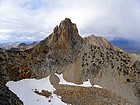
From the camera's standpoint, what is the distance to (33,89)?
45062 mm

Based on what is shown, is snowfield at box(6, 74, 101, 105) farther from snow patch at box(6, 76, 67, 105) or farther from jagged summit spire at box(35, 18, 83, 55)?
jagged summit spire at box(35, 18, 83, 55)

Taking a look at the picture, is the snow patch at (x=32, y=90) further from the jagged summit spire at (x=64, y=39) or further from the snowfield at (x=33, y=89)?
the jagged summit spire at (x=64, y=39)

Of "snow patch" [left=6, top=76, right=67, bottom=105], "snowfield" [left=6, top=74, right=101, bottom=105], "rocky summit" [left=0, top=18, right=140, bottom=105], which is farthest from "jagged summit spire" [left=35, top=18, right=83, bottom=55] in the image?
"snow patch" [left=6, top=76, right=67, bottom=105]

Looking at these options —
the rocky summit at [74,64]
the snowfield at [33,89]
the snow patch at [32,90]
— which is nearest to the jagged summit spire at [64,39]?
the rocky summit at [74,64]

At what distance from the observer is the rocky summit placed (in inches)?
1965

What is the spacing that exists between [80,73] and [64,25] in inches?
473

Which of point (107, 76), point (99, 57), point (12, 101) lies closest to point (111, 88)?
point (107, 76)

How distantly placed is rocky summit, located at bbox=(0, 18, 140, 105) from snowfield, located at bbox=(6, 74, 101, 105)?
3.93 ft

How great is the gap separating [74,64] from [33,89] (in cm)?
1185

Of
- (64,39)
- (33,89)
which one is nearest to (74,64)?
(64,39)

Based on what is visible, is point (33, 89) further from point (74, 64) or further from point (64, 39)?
point (64, 39)

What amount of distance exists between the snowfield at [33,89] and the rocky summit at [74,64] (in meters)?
1.20

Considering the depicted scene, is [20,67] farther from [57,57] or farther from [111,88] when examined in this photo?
[111,88]

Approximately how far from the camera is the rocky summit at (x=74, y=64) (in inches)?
1965
